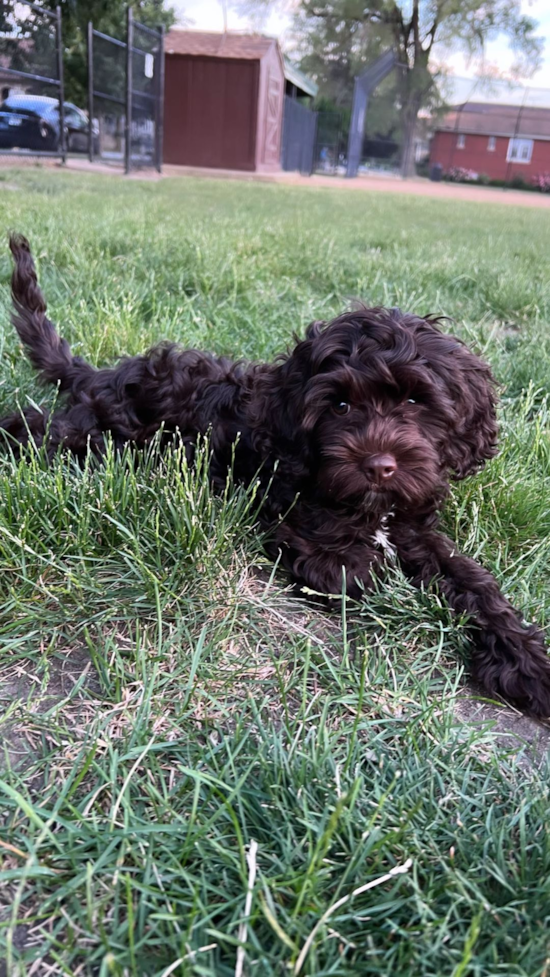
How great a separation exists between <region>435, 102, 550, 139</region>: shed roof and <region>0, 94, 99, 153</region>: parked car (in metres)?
46.7

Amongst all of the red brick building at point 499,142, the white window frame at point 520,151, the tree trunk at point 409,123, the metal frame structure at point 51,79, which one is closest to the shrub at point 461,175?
the red brick building at point 499,142

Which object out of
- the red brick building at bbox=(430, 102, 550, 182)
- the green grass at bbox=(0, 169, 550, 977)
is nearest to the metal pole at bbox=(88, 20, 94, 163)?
the green grass at bbox=(0, 169, 550, 977)

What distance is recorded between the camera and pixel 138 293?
4875mm

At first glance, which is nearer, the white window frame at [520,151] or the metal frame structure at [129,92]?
the metal frame structure at [129,92]

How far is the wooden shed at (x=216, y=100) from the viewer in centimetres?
3086

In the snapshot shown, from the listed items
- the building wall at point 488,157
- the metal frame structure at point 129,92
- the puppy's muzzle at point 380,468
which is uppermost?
the building wall at point 488,157

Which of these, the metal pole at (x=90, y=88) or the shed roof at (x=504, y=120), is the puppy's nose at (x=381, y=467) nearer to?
the metal pole at (x=90, y=88)

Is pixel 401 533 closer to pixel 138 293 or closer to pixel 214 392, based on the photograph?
pixel 214 392

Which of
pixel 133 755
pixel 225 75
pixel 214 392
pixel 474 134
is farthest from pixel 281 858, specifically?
pixel 474 134

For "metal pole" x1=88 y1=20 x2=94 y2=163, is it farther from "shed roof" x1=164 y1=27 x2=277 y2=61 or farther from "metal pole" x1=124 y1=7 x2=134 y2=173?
"shed roof" x1=164 y1=27 x2=277 y2=61

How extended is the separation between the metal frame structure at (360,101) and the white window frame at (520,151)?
22386 millimetres

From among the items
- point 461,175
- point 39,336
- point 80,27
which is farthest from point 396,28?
point 39,336

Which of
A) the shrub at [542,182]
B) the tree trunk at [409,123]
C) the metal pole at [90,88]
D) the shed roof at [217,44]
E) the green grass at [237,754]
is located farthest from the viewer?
the shrub at [542,182]

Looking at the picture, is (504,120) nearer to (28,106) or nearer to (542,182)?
(542,182)
